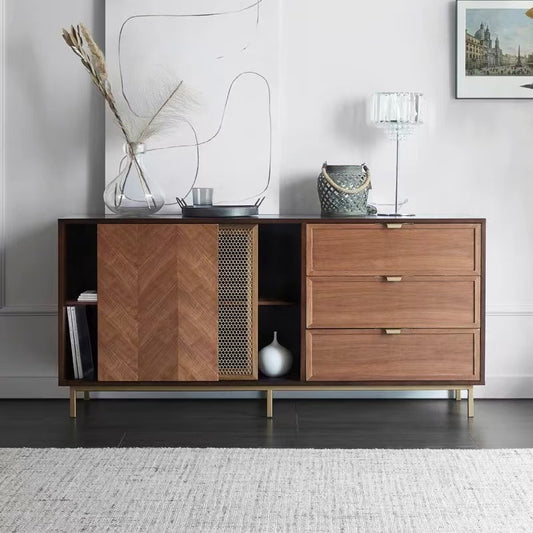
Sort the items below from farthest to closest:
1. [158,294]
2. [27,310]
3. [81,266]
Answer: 1. [27,310]
2. [81,266]
3. [158,294]

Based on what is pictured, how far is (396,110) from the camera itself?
4.13 meters

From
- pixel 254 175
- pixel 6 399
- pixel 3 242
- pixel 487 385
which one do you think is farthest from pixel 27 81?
pixel 487 385

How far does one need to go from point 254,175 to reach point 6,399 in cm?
147

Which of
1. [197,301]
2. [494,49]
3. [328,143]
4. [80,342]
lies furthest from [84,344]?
[494,49]

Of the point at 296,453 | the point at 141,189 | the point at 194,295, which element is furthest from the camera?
the point at 141,189

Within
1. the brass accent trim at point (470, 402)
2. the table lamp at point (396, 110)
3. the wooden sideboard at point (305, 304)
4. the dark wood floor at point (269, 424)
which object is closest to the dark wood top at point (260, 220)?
the wooden sideboard at point (305, 304)

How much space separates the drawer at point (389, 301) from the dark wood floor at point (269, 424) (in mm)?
399

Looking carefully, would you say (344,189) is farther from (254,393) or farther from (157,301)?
(254,393)

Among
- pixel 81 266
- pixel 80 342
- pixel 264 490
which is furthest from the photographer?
pixel 81 266

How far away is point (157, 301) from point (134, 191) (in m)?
0.53

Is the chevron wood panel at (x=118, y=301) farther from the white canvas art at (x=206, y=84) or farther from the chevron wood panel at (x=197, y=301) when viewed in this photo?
the white canvas art at (x=206, y=84)

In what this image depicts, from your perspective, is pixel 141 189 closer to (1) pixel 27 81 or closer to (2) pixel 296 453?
(1) pixel 27 81

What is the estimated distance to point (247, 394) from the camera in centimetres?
432

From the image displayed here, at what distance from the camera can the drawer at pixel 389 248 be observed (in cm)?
385
